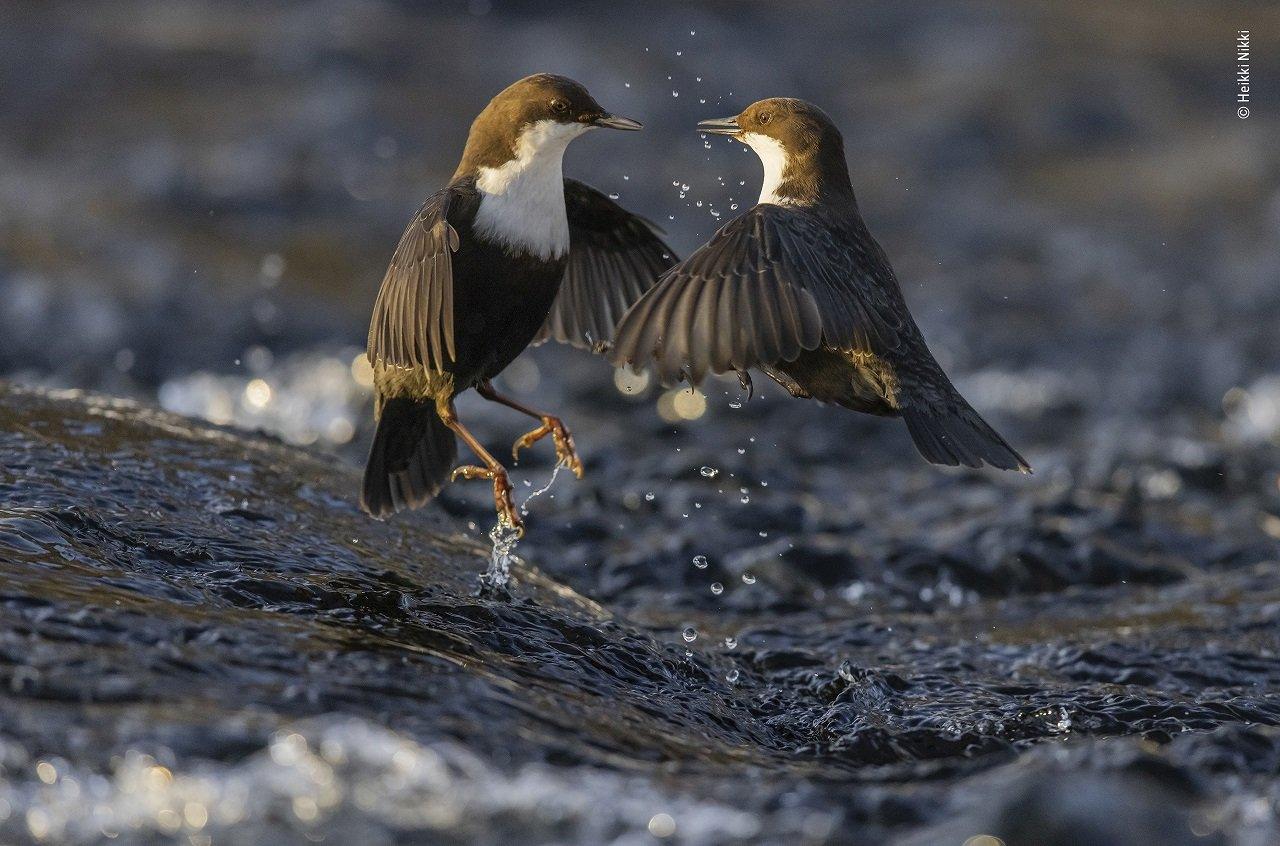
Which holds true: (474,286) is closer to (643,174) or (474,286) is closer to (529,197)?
(529,197)

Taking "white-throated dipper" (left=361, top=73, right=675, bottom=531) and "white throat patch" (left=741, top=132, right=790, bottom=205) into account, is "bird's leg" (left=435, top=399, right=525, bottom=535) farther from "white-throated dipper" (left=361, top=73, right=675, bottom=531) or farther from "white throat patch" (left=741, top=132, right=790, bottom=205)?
"white throat patch" (left=741, top=132, right=790, bottom=205)

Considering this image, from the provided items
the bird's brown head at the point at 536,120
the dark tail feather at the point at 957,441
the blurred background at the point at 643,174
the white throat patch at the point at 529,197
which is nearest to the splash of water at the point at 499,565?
the white throat patch at the point at 529,197

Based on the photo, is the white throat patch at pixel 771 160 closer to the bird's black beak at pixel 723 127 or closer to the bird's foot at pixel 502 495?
the bird's black beak at pixel 723 127

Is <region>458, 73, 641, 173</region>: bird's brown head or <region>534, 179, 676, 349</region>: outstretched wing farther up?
<region>458, 73, 641, 173</region>: bird's brown head

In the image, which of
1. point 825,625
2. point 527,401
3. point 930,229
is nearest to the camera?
point 825,625

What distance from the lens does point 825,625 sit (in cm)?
511

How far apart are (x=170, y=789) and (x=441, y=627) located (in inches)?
39.0

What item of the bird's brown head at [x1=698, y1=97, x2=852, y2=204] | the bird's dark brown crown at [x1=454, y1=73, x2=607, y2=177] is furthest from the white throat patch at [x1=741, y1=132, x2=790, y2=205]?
the bird's dark brown crown at [x1=454, y1=73, x2=607, y2=177]

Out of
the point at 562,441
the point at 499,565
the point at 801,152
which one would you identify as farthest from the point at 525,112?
the point at 499,565

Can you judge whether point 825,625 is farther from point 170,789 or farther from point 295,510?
point 170,789

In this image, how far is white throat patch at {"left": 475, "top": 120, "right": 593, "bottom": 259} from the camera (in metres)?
4.34

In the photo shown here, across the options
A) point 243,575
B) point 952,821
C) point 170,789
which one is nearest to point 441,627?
point 243,575

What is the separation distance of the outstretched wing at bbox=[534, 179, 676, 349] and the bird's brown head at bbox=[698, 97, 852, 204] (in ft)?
2.08

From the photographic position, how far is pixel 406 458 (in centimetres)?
467
